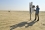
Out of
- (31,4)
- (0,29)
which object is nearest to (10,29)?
(0,29)

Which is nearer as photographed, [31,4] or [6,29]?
[6,29]

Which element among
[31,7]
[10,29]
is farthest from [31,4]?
[10,29]

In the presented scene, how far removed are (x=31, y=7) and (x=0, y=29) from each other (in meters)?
5.06

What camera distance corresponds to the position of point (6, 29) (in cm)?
627

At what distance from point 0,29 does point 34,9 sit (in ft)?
17.6

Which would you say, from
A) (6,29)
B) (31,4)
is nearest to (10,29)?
(6,29)

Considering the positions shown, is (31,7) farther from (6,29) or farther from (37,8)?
(6,29)

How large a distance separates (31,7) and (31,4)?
1.17 ft

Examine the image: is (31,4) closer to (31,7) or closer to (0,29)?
(31,7)

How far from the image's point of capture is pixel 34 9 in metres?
10.5

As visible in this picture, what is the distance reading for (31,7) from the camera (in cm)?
1023

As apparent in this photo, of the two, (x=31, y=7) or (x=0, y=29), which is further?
(x=31, y=7)

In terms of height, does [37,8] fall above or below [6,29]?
above

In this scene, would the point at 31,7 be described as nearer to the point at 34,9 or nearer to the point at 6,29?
the point at 34,9
